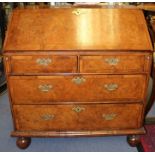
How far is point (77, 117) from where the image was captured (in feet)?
5.77

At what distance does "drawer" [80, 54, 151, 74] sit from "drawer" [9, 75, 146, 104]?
46 mm

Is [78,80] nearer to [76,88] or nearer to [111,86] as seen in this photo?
[76,88]

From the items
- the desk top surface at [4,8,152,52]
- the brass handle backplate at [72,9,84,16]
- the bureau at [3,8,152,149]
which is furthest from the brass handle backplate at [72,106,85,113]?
the brass handle backplate at [72,9,84,16]

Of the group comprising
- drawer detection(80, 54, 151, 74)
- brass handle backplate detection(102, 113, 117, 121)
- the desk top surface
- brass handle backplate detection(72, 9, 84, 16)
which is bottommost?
brass handle backplate detection(102, 113, 117, 121)

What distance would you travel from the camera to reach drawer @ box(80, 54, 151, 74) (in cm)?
152

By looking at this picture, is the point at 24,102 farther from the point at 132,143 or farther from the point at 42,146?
the point at 132,143

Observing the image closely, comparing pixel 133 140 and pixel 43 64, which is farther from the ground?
pixel 43 64

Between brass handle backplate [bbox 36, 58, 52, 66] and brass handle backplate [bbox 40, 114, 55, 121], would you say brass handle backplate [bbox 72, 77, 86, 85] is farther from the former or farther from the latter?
brass handle backplate [bbox 40, 114, 55, 121]

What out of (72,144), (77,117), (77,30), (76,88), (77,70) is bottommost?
(72,144)

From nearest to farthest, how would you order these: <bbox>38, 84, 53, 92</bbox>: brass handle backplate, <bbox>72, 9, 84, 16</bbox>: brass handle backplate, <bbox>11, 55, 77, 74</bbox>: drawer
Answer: <bbox>11, 55, 77, 74</bbox>: drawer
<bbox>38, 84, 53, 92</bbox>: brass handle backplate
<bbox>72, 9, 84, 16</bbox>: brass handle backplate

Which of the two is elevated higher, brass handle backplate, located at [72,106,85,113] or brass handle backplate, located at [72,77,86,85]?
brass handle backplate, located at [72,77,86,85]

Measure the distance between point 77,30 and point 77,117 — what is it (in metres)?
0.62

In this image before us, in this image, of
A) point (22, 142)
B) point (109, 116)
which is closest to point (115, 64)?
point (109, 116)

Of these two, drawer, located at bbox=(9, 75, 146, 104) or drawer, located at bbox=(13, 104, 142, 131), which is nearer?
drawer, located at bbox=(9, 75, 146, 104)
